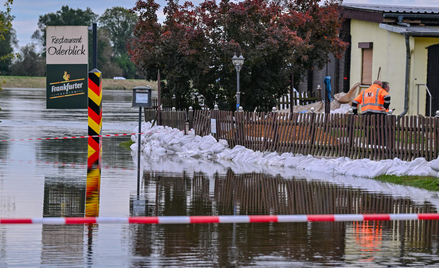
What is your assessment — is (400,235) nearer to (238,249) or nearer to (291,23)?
(238,249)

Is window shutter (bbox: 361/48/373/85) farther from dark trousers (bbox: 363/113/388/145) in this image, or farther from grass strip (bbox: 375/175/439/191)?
grass strip (bbox: 375/175/439/191)

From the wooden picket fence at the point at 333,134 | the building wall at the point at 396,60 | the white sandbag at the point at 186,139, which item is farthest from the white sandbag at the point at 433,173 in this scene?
the building wall at the point at 396,60

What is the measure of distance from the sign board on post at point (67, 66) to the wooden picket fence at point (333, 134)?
429cm

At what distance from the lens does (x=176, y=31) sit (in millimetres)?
23594

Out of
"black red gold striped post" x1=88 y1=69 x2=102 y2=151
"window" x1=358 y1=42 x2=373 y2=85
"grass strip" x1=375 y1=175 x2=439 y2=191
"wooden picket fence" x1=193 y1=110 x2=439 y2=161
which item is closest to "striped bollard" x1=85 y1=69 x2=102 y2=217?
"black red gold striped post" x1=88 y1=69 x2=102 y2=151

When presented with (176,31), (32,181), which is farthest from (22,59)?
(32,181)

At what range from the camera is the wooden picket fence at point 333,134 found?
14.5 meters

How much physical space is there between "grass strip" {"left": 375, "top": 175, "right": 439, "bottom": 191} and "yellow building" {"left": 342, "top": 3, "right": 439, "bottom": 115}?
7.85m

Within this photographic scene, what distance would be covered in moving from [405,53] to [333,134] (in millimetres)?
7357

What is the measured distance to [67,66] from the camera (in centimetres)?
1592

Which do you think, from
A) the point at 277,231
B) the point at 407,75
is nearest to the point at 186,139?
the point at 407,75

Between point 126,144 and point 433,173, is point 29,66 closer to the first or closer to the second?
point 126,144

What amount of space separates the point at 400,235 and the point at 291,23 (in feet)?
54.2

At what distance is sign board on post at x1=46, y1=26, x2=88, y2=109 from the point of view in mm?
15781
